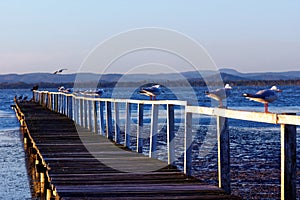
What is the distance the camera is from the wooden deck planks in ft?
23.8

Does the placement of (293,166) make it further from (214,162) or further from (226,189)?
(214,162)

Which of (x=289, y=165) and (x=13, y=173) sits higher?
(x=289, y=165)

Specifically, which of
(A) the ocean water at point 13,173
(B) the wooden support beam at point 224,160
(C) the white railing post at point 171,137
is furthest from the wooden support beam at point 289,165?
(A) the ocean water at point 13,173

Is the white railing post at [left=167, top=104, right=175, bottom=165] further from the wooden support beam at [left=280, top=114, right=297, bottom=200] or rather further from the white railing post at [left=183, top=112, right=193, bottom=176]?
the wooden support beam at [left=280, top=114, right=297, bottom=200]

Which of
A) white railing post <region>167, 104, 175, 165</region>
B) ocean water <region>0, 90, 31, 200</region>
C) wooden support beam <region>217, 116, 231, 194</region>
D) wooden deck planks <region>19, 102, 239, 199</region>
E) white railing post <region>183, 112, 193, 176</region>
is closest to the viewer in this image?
wooden deck planks <region>19, 102, 239, 199</region>

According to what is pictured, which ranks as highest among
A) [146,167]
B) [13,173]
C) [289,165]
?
[289,165]

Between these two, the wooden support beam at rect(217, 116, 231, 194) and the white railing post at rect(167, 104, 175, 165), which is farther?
the white railing post at rect(167, 104, 175, 165)

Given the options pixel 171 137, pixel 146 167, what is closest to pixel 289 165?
pixel 146 167

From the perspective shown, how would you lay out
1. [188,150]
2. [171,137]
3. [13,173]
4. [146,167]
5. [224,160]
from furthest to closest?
1. [13,173]
2. [171,137]
3. [146,167]
4. [188,150]
5. [224,160]

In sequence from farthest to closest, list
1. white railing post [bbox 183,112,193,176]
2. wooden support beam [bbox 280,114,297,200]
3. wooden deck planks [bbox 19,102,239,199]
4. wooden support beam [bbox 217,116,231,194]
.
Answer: white railing post [bbox 183,112,193,176]
wooden support beam [bbox 217,116,231,194]
wooden deck planks [bbox 19,102,239,199]
wooden support beam [bbox 280,114,297,200]

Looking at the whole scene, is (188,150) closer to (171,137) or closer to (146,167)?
(146,167)

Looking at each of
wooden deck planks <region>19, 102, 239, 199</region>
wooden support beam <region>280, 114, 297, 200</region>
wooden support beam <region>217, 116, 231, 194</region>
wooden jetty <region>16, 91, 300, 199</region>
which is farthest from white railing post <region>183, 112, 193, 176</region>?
wooden support beam <region>280, 114, 297, 200</region>

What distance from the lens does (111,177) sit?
28.5ft

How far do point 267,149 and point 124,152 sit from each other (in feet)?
30.2
